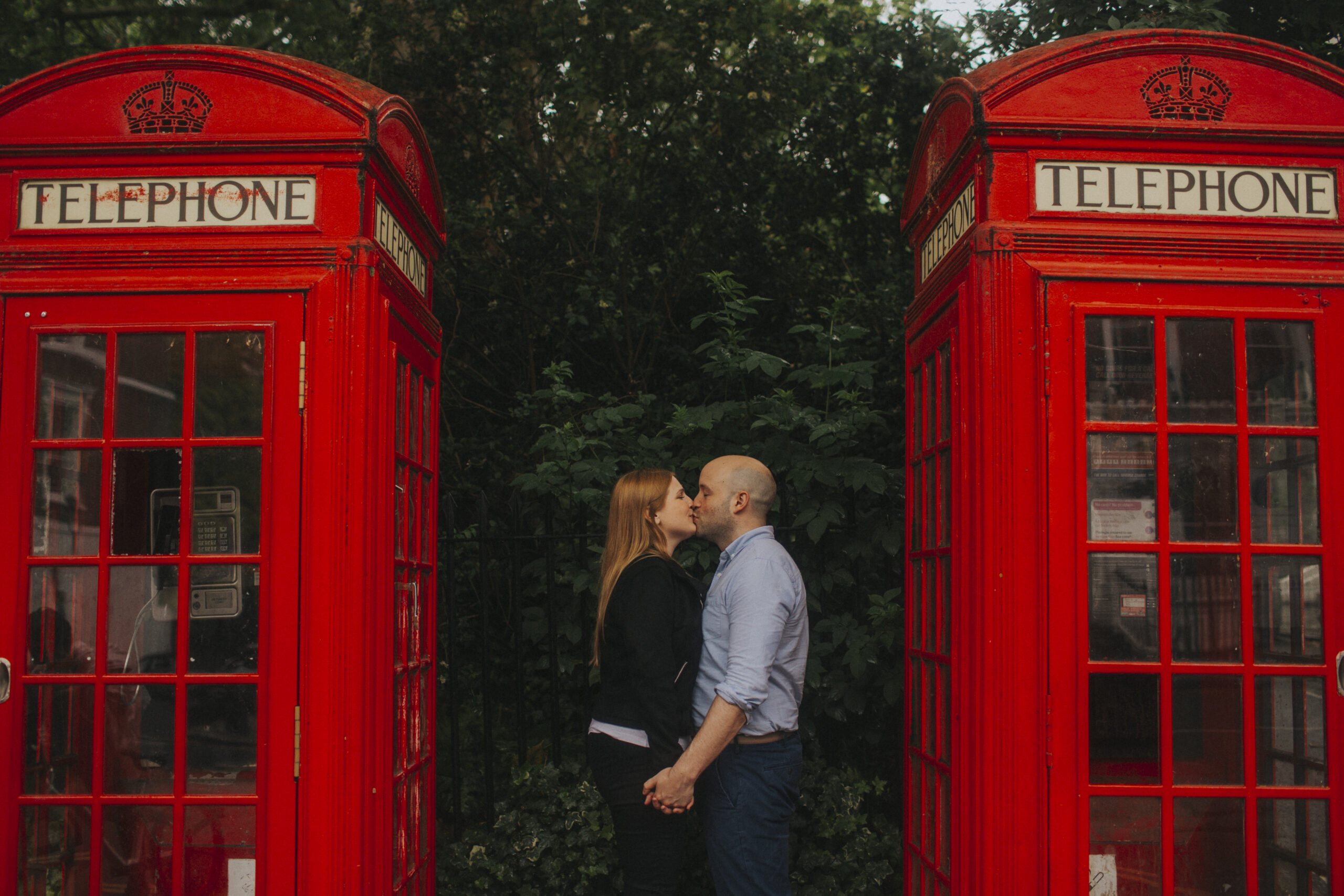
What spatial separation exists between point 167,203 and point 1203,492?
10.5 feet

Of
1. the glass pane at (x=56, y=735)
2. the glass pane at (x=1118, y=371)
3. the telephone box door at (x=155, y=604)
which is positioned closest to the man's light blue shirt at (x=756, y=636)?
the glass pane at (x=1118, y=371)

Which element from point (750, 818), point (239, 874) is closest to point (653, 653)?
point (750, 818)

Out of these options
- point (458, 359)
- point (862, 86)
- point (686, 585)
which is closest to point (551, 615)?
point (686, 585)

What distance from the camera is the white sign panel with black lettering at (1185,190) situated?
2.87 metres

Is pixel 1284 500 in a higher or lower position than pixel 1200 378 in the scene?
lower

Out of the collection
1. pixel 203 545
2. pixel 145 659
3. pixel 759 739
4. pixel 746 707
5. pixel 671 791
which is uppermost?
Result: pixel 203 545

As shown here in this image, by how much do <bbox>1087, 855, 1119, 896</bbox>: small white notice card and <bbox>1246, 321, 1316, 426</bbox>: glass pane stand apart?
1344 millimetres

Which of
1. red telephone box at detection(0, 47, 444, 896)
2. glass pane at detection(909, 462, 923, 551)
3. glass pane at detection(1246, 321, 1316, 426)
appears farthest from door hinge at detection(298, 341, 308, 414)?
glass pane at detection(1246, 321, 1316, 426)

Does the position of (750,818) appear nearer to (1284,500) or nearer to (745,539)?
(745,539)

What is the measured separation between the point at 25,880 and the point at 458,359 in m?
5.17

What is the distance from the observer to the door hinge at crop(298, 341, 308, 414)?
282 centimetres

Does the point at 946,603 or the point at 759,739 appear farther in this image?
the point at 946,603

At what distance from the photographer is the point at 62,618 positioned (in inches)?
112

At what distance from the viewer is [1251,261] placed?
2.86 m
